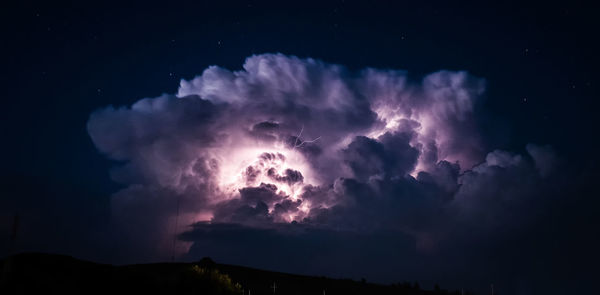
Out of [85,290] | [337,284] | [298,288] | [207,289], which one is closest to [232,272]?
[298,288]

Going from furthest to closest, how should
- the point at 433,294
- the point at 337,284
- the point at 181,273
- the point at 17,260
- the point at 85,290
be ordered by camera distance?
1. the point at 433,294
2. the point at 337,284
3. the point at 181,273
4. the point at 17,260
5. the point at 85,290

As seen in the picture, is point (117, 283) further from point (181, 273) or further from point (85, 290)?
point (181, 273)

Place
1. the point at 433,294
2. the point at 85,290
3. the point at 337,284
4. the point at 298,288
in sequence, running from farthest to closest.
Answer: the point at 433,294, the point at 337,284, the point at 298,288, the point at 85,290

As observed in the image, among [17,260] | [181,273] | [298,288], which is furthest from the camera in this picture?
[298,288]

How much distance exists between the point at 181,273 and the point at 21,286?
1410 cm

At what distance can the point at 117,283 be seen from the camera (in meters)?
37.9

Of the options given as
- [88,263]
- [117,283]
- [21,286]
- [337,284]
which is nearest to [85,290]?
→ [117,283]

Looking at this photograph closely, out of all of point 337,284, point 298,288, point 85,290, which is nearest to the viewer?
point 85,290

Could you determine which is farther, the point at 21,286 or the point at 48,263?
the point at 48,263

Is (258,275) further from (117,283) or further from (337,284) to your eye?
(117,283)

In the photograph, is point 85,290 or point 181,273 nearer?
point 85,290

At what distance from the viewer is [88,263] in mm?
43250

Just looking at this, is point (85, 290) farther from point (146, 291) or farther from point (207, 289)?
point (207, 289)

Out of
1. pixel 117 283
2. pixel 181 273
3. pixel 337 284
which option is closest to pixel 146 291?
pixel 117 283
